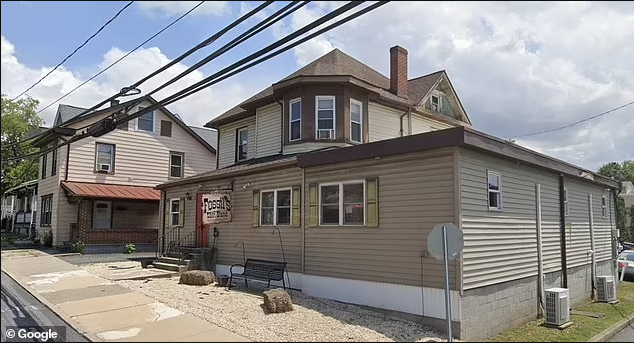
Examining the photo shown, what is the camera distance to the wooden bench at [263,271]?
11.9 metres

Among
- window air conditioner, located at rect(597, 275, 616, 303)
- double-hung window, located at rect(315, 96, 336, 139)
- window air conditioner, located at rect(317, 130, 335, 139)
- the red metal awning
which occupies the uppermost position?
double-hung window, located at rect(315, 96, 336, 139)

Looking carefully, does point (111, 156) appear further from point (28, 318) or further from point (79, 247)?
point (28, 318)

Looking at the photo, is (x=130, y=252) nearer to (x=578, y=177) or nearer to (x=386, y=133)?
(x=386, y=133)

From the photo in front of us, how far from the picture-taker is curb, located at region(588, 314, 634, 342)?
30.0ft

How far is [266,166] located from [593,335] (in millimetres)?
8740

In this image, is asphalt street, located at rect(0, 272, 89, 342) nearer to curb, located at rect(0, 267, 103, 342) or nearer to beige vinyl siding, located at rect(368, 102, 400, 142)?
curb, located at rect(0, 267, 103, 342)

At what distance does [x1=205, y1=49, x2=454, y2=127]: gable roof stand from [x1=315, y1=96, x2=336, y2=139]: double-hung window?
109 centimetres

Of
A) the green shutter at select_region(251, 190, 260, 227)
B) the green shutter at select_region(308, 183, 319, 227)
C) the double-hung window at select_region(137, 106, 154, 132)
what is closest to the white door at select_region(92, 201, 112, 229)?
the double-hung window at select_region(137, 106, 154, 132)

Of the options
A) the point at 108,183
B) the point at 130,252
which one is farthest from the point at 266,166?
the point at 108,183

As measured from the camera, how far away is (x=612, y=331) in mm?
9781

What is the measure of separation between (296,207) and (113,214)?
15603mm

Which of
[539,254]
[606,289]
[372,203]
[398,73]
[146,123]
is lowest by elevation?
[606,289]

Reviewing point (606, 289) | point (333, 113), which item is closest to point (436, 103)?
point (333, 113)

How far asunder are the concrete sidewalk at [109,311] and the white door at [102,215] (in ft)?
29.2
